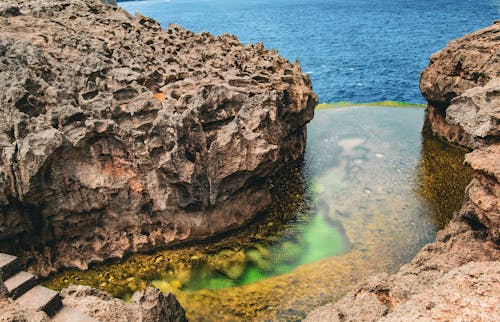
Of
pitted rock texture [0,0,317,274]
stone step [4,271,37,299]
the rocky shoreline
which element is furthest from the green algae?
stone step [4,271,37,299]

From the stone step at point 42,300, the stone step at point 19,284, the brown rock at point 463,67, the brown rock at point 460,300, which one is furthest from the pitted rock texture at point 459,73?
the stone step at point 19,284

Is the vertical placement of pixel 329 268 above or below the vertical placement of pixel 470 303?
below

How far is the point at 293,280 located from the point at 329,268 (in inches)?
62.6

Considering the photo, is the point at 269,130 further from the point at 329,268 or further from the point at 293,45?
the point at 293,45

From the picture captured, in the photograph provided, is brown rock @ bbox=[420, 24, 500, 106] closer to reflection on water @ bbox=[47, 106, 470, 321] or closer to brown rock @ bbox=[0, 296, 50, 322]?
reflection on water @ bbox=[47, 106, 470, 321]

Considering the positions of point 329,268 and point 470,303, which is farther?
point 329,268

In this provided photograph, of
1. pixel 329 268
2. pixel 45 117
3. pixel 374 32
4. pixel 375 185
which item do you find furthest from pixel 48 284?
pixel 374 32

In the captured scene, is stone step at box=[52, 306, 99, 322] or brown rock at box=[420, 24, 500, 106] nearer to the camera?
stone step at box=[52, 306, 99, 322]

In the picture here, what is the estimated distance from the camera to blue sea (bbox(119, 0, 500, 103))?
46.4 metres

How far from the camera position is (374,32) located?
262ft

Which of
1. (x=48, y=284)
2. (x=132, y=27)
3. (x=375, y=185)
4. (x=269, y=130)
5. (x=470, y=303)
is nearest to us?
(x=470, y=303)

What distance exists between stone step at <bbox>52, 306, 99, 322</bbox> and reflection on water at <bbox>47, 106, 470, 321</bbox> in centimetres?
358

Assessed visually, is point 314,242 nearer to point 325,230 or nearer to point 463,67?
point 325,230

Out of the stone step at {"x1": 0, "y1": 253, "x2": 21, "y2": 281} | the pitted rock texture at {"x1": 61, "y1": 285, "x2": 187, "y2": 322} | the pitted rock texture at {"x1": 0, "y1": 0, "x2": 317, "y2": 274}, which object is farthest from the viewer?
the pitted rock texture at {"x1": 0, "y1": 0, "x2": 317, "y2": 274}
